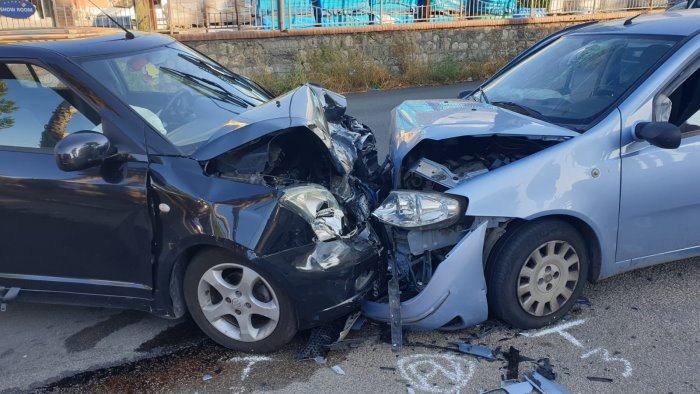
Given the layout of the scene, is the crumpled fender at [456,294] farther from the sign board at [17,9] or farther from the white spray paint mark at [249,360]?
the sign board at [17,9]

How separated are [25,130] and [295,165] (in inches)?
61.8

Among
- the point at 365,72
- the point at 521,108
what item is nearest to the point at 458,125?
the point at 521,108

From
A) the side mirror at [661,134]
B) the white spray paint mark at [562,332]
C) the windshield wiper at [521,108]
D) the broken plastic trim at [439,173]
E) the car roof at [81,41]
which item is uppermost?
the car roof at [81,41]

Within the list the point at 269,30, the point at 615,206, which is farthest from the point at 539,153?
the point at 269,30

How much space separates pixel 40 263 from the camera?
3.39 meters

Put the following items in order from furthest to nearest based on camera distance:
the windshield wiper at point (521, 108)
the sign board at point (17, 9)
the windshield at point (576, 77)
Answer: the sign board at point (17, 9)
the windshield wiper at point (521, 108)
the windshield at point (576, 77)

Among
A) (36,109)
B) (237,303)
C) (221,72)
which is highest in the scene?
(221,72)

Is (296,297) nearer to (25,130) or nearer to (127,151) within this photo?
(127,151)

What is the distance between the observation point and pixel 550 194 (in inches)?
124

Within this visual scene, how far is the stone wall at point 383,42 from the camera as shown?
12.2 metres

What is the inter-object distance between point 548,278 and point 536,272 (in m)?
0.09

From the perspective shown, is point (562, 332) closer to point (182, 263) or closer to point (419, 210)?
point (419, 210)

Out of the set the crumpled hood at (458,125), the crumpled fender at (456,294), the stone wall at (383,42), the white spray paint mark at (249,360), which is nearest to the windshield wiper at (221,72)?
the crumpled hood at (458,125)

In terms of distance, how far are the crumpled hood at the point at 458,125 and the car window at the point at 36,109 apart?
6.06 ft
